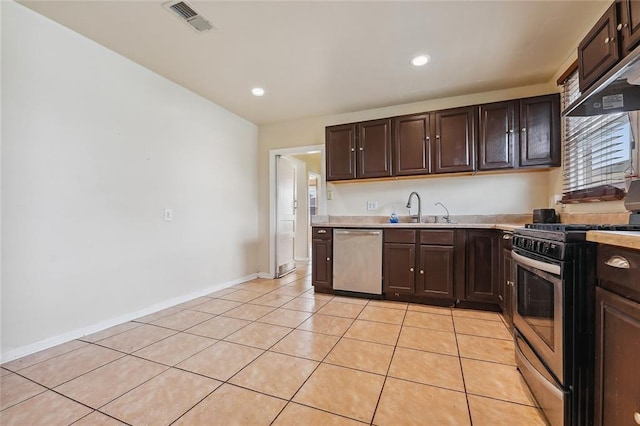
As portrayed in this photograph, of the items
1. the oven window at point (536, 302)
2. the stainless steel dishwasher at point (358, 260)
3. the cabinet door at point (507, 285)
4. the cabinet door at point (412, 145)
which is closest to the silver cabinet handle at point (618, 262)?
the oven window at point (536, 302)

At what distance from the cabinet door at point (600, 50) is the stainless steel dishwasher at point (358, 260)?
6.86 ft

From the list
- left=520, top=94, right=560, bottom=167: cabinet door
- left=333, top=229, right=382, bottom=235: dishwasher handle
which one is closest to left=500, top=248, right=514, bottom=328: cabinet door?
left=520, top=94, right=560, bottom=167: cabinet door

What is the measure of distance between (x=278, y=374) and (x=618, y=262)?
171 cm

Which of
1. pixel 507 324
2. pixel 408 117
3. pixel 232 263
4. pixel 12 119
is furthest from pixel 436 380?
pixel 12 119

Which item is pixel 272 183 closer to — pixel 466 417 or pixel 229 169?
pixel 229 169

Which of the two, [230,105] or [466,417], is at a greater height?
[230,105]

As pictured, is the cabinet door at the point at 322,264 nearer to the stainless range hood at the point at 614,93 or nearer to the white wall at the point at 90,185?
the white wall at the point at 90,185

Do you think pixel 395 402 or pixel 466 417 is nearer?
pixel 466 417

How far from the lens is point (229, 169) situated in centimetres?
389

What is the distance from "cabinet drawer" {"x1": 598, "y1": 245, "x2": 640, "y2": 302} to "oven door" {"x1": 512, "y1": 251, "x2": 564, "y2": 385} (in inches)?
6.4

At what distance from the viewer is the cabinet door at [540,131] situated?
2.76 metres

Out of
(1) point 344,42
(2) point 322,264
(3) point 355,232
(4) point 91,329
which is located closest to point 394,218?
(3) point 355,232

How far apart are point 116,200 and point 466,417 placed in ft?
10.1

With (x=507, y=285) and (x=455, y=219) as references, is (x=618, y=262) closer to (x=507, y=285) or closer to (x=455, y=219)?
(x=507, y=285)
